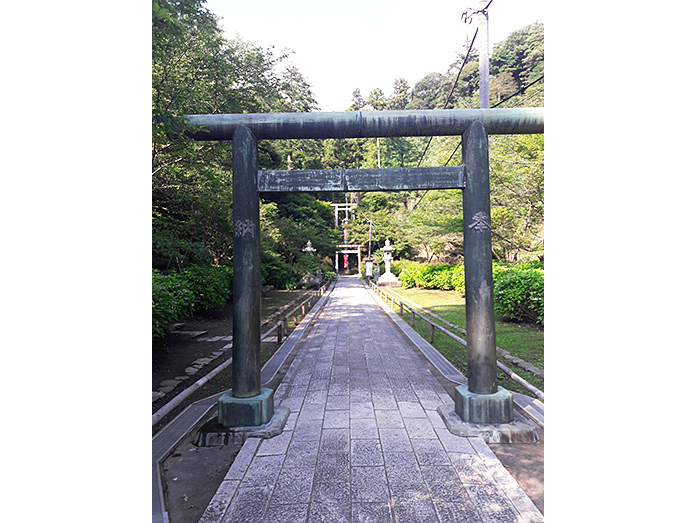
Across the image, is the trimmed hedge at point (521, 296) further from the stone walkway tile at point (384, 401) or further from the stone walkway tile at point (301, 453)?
the stone walkway tile at point (301, 453)

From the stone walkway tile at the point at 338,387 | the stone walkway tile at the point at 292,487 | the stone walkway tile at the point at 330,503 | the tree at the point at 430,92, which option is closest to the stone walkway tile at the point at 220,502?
the stone walkway tile at the point at 292,487

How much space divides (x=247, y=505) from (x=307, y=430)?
3.62 feet

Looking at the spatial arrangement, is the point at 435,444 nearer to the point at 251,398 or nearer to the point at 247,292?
the point at 251,398

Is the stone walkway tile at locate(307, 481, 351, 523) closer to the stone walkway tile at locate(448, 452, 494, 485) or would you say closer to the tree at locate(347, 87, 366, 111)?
the stone walkway tile at locate(448, 452, 494, 485)

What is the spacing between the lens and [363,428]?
3.50 meters

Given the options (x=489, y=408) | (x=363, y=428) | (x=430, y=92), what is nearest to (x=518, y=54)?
(x=430, y=92)

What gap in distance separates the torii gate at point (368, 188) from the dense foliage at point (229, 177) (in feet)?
2.73

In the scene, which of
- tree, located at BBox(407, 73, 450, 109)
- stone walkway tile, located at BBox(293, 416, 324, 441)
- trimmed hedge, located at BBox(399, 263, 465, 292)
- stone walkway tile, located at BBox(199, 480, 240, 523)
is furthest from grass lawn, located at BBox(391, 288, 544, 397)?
tree, located at BBox(407, 73, 450, 109)

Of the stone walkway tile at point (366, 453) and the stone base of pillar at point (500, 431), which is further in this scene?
the stone base of pillar at point (500, 431)

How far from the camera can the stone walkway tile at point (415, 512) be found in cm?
224

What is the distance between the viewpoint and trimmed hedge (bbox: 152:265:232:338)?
6074mm

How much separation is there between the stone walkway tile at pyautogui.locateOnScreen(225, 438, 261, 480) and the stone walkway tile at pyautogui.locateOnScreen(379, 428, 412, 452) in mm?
1182

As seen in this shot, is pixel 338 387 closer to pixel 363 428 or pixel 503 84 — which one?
pixel 363 428

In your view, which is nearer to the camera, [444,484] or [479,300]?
[444,484]
